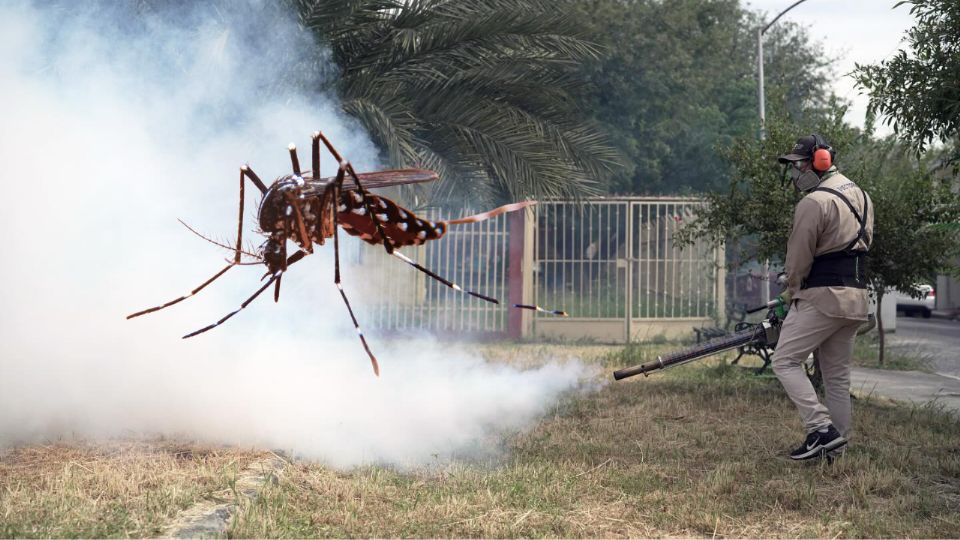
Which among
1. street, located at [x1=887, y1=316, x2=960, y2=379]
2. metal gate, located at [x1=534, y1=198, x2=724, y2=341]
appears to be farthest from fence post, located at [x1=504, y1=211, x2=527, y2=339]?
street, located at [x1=887, y1=316, x2=960, y2=379]

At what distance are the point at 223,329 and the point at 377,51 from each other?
522 centimetres

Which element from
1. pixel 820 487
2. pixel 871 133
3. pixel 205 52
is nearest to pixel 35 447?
pixel 205 52

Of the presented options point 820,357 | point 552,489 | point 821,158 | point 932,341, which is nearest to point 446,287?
point 932,341

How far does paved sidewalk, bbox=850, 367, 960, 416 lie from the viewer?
9.79 metres

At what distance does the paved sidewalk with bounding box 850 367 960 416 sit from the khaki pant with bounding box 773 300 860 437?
2.65 m

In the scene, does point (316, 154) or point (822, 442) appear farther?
point (822, 442)

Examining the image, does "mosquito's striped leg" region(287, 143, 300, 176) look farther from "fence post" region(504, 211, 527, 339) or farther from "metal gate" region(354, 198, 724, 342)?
"fence post" region(504, 211, 527, 339)

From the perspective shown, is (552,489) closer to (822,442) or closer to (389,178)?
(822,442)

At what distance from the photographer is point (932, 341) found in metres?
18.4

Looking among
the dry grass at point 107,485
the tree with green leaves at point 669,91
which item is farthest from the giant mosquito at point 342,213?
the tree with green leaves at point 669,91

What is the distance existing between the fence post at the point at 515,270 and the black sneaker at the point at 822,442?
10.5m

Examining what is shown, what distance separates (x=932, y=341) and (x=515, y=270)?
8106 mm

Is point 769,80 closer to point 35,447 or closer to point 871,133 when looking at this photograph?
point 871,133

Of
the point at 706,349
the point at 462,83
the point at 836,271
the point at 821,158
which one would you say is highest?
the point at 462,83
